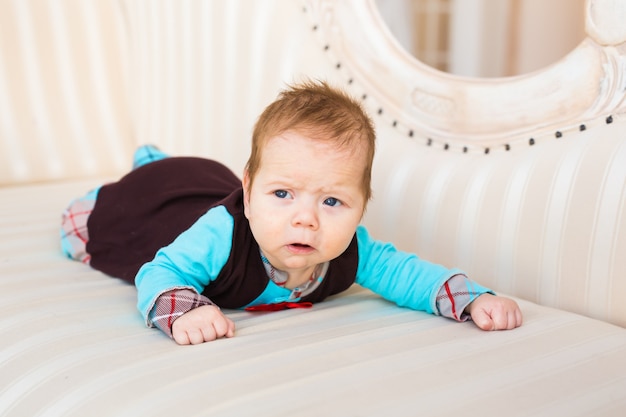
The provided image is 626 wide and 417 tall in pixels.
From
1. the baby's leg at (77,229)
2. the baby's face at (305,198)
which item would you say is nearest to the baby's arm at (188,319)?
the baby's face at (305,198)

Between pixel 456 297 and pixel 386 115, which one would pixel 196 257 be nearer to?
pixel 456 297

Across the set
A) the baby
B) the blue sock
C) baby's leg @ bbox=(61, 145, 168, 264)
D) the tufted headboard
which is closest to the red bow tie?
the baby

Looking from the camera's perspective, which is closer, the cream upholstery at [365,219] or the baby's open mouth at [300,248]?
the cream upholstery at [365,219]

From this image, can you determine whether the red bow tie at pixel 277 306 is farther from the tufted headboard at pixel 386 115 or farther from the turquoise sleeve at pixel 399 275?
the tufted headboard at pixel 386 115

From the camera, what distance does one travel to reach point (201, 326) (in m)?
1.08

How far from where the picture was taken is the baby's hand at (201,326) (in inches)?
42.0

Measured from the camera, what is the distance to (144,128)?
7.83 feet

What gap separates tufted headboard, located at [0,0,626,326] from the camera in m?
1.28

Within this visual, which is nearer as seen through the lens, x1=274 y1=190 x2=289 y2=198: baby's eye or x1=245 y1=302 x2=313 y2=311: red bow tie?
x1=274 y1=190 x2=289 y2=198: baby's eye

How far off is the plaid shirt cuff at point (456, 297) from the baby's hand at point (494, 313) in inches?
0.5

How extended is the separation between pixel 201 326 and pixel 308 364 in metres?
0.19

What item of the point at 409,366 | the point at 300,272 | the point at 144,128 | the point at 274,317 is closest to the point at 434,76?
the point at 300,272

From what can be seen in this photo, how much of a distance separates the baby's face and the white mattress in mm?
127

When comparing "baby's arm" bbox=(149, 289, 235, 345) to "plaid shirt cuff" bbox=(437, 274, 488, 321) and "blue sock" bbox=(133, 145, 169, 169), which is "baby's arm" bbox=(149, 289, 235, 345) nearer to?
"plaid shirt cuff" bbox=(437, 274, 488, 321)
